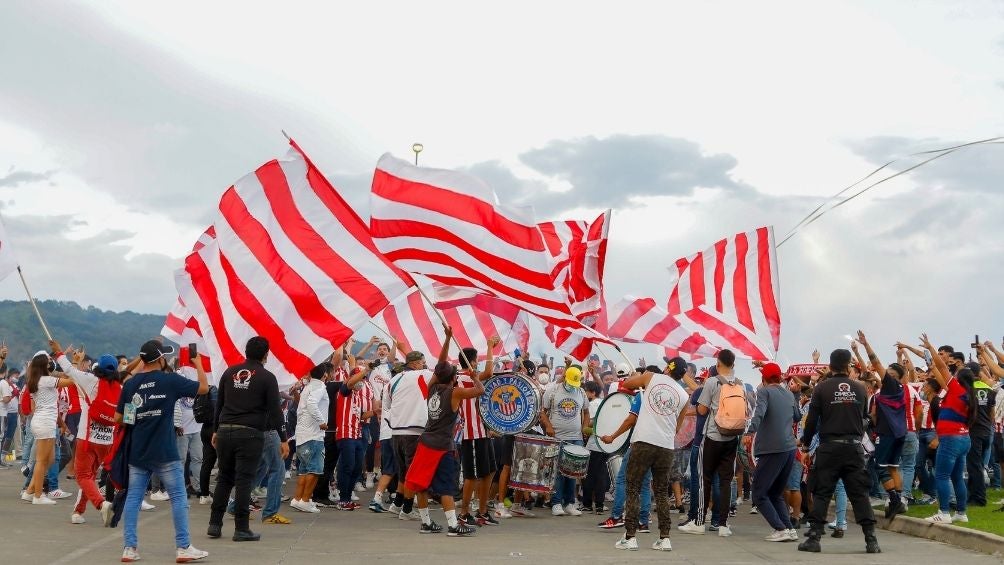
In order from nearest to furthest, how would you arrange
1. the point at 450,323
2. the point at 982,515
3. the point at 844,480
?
the point at 844,480, the point at 982,515, the point at 450,323

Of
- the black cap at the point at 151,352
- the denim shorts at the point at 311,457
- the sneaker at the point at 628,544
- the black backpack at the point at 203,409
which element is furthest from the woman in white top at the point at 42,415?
the sneaker at the point at 628,544

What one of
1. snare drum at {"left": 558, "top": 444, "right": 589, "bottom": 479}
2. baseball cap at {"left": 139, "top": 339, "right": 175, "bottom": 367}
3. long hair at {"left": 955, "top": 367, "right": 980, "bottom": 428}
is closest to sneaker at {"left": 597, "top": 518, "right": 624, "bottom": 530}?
snare drum at {"left": 558, "top": 444, "right": 589, "bottom": 479}

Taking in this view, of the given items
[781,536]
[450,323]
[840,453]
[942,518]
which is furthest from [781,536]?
[450,323]

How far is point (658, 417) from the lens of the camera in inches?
470

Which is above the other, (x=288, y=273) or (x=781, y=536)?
(x=288, y=273)

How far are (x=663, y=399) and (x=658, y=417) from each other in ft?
0.70

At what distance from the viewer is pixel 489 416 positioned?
14414mm

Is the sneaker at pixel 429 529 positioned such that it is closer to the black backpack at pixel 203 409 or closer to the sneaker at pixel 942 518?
the black backpack at pixel 203 409

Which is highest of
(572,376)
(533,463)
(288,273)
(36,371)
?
(288,273)

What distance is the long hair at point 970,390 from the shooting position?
13.7 meters

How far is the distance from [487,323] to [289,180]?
6357mm

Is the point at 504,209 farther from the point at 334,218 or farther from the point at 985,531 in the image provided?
the point at 985,531

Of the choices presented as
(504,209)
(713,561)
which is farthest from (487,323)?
(713,561)

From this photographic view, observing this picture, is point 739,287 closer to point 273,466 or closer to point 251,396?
point 273,466
